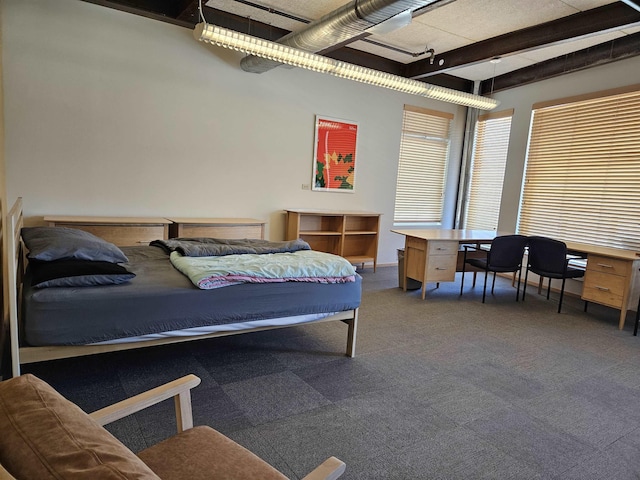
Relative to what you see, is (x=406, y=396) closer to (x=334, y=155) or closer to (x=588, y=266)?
(x=588, y=266)

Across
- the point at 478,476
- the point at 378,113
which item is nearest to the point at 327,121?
the point at 378,113

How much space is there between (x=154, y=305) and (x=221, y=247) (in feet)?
3.25

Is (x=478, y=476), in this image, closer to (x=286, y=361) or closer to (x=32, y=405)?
(x=286, y=361)

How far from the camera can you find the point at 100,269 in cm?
235

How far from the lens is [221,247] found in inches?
129

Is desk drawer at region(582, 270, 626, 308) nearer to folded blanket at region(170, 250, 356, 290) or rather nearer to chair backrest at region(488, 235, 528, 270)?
chair backrest at region(488, 235, 528, 270)

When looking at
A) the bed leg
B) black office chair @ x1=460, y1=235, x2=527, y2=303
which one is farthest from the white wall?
the bed leg

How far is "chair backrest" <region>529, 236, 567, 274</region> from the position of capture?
4.60 meters

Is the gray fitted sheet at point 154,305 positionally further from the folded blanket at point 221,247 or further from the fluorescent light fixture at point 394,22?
the fluorescent light fixture at point 394,22

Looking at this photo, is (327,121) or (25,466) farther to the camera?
(327,121)

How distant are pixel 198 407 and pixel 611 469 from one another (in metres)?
2.16

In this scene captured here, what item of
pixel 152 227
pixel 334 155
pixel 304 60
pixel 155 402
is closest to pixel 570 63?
pixel 334 155

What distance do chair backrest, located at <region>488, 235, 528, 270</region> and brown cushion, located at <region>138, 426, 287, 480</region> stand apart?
14.1ft

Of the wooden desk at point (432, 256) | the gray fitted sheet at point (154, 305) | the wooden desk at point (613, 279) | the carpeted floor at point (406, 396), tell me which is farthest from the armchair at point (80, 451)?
the wooden desk at point (613, 279)
